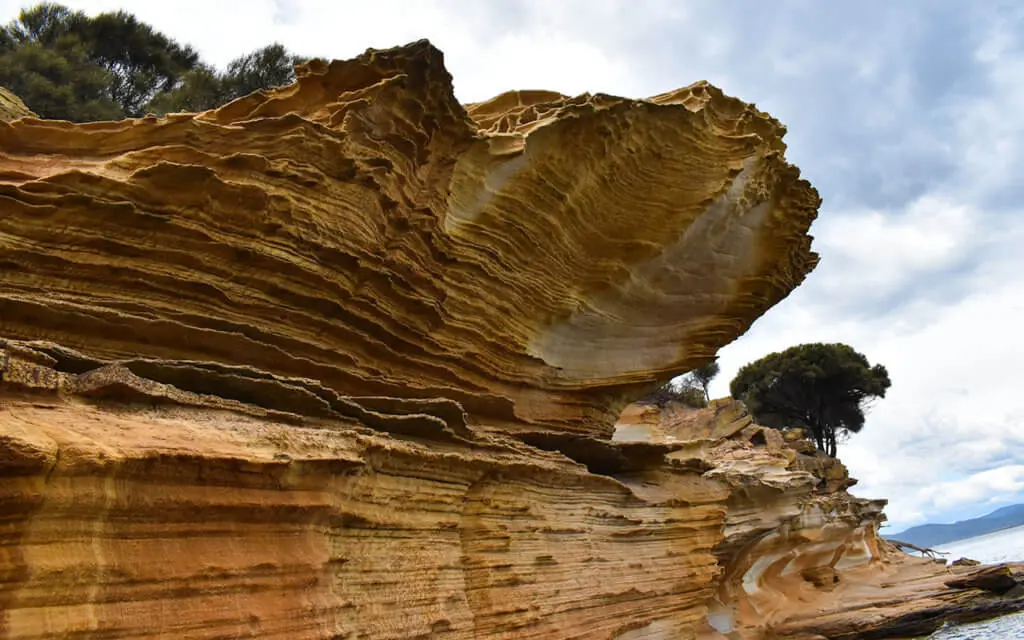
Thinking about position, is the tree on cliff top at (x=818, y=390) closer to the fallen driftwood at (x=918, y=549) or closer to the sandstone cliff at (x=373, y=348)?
the fallen driftwood at (x=918, y=549)

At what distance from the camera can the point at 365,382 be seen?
7398 millimetres

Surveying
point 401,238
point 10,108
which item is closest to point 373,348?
point 401,238

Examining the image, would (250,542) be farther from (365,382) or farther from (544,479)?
(544,479)

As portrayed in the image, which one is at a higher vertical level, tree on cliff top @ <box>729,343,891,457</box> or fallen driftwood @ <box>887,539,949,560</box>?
tree on cliff top @ <box>729,343,891,457</box>

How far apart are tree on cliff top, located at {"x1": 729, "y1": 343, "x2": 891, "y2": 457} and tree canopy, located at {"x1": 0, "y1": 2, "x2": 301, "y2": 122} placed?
3317cm

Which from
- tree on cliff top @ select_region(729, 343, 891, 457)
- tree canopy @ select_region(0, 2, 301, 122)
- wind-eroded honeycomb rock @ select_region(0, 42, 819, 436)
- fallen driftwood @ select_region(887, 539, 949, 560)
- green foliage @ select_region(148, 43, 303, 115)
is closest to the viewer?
wind-eroded honeycomb rock @ select_region(0, 42, 819, 436)

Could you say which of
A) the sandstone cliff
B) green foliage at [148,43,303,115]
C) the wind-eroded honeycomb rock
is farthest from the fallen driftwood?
green foliage at [148,43,303,115]

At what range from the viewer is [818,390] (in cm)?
4322

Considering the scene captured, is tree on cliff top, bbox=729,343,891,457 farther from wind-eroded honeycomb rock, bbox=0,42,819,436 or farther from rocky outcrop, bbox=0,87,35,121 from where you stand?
rocky outcrop, bbox=0,87,35,121

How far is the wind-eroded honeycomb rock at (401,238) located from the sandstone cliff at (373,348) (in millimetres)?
31

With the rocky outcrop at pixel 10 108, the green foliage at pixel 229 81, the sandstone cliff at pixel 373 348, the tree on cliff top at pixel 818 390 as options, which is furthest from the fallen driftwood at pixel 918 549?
the rocky outcrop at pixel 10 108

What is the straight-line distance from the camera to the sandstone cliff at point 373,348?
13.8 ft

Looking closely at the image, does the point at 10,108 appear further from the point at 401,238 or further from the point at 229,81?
the point at 229,81

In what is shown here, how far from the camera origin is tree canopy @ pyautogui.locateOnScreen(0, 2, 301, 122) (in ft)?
54.8
